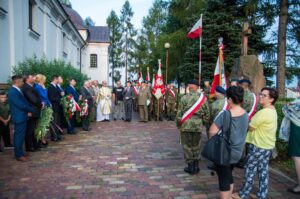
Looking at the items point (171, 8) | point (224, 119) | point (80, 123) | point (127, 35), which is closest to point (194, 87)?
point (224, 119)

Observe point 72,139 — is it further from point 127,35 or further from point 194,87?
point 127,35

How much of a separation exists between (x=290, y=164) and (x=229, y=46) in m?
13.9

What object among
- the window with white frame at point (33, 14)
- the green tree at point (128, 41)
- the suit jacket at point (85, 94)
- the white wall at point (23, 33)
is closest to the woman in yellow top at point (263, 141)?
the suit jacket at point (85, 94)

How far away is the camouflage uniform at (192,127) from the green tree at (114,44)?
52.5 meters

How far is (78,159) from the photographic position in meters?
6.93

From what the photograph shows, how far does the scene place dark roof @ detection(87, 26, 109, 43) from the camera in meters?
44.3

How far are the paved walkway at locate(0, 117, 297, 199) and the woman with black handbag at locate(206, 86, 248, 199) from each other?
1027 mm

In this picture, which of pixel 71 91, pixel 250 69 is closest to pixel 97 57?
pixel 71 91

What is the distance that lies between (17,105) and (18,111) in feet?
0.48

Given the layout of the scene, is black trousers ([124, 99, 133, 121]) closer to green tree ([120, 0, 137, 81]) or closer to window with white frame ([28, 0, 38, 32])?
window with white frame ([28, 0, 38, 32])

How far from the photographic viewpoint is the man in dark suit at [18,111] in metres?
6.58

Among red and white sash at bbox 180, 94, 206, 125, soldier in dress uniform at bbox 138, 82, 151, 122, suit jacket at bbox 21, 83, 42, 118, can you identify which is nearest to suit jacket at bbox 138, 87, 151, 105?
soldier in dress uniform at bbox 138, 82, 151, 122

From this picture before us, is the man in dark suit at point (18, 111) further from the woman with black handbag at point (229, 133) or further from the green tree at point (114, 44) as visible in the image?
the green tree at point (114, 44)

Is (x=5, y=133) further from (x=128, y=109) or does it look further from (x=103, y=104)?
(x=128, y=109)
